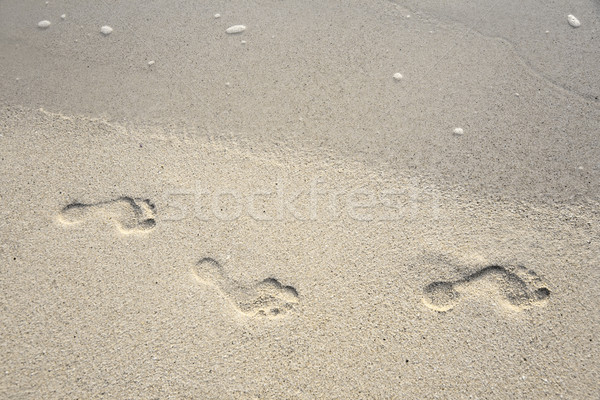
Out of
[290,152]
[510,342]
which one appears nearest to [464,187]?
[510,342]

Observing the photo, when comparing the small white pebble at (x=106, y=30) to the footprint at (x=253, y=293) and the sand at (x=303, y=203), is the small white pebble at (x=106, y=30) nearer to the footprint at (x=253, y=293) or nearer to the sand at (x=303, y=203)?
the sand at (x=303, y=203)

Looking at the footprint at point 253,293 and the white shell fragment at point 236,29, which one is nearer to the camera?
the footprint at point 253,293

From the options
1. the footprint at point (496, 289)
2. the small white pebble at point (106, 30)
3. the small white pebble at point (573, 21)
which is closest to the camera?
the footprint at point (496, 289)

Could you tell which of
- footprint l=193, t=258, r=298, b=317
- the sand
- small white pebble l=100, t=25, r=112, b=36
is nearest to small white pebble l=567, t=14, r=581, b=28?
the sand

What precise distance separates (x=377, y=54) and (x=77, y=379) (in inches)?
92.6

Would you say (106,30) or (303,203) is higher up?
(106,30)

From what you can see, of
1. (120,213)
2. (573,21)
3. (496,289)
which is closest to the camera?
(496,289)

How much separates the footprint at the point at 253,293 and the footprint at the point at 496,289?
595 mm

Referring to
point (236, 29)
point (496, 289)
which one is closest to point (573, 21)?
point (496, 289)

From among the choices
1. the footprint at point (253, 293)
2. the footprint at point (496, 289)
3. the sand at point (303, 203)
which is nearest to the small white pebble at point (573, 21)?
the sand at point (303, 203)

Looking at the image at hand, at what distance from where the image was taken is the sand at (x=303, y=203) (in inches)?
67.6

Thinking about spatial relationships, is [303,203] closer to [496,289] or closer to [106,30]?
[496,289]

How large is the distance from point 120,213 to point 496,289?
176cm

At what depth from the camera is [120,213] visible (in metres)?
2.12
